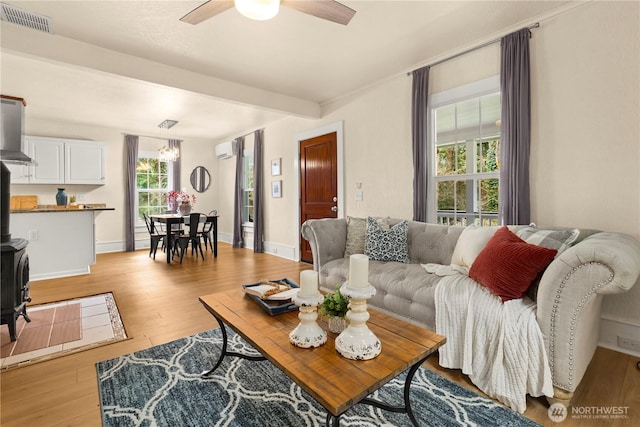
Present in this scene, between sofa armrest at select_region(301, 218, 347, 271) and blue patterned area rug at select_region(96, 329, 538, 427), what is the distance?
1331mm

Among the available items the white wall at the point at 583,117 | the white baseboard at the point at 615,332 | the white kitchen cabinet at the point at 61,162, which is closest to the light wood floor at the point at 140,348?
the white baseboard at the point at 615,332

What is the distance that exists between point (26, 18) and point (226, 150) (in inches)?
191

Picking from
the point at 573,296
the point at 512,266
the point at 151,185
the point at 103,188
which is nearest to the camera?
the point at 573,296

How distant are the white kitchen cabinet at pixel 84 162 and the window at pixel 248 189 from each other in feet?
9.40

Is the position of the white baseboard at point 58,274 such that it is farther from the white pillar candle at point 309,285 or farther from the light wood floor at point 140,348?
the white pillar candle at point 309,285

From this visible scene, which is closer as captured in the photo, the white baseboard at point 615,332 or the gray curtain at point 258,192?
the white baseboard at point 615,332

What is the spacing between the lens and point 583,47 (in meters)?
2.48

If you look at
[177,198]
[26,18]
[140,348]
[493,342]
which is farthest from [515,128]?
[177,198]

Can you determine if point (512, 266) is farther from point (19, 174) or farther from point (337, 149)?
point (19, 174)

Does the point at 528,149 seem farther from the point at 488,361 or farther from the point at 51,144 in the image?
the point at 51,144

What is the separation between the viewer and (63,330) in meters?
2.70

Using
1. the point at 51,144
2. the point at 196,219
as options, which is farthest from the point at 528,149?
the point at 51,144

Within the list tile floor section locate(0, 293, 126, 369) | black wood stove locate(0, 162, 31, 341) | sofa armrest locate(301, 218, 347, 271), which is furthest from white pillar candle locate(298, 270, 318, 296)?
black wood stove locate(0, 162, 31, 341)

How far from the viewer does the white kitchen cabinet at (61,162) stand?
18.6 ft
